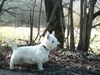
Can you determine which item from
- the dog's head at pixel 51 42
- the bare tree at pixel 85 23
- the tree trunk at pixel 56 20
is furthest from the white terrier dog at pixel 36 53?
the tree trunk at pixel 56 20

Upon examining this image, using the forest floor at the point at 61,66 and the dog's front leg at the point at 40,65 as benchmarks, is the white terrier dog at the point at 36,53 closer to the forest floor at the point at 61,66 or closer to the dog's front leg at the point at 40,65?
the dog's front leg at the point at 40,65

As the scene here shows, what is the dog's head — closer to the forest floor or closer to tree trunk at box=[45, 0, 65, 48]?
the forest floor

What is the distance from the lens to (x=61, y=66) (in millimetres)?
8797

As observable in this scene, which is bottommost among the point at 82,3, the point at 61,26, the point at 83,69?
the point at 83,69

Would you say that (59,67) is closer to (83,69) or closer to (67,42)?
(83,69)

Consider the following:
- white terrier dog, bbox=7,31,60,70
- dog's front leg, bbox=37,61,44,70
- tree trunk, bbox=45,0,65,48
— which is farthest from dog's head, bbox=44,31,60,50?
tree trunk, bbox=45,0,65,48

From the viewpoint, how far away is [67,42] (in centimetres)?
1175

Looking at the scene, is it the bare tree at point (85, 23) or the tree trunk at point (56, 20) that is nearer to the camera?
the bare tree at point (85, 23)

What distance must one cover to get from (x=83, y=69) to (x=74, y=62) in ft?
2.92

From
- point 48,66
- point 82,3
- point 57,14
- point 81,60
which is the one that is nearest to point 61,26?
point 57,14

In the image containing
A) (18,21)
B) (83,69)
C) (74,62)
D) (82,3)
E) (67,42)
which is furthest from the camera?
(18,21)

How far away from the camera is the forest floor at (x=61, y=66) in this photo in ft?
26.8

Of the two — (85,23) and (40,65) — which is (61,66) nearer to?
(40,65)

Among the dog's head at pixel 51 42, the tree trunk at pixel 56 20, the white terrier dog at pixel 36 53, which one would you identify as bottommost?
the white terrier dog at pixel 36 53
